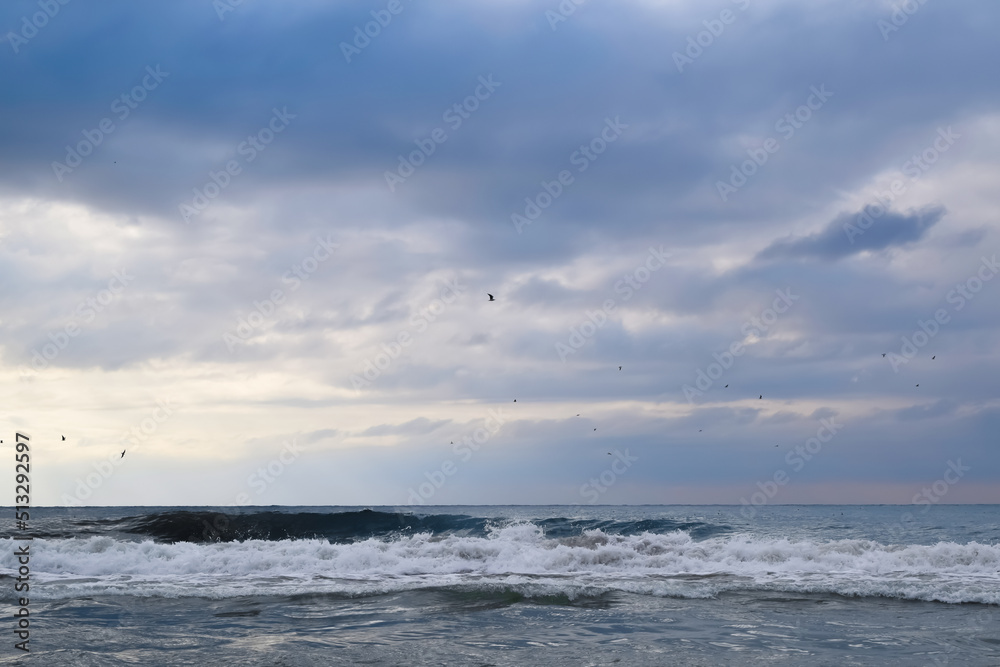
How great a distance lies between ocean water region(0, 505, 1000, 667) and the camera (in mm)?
12633

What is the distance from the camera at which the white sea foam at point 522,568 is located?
64.7ft

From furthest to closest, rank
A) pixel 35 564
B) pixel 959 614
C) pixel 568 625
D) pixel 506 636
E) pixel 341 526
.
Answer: pixel 341 526, pixel 35 564, pixel 959 614, pixel 568 625, pixel 506 636

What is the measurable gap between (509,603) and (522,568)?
620cm

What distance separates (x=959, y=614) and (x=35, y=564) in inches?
1057

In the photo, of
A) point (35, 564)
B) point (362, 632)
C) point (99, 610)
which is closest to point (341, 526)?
point (35, 564)

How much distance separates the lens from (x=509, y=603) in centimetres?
1769

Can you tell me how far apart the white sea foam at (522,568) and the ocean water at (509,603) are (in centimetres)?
8

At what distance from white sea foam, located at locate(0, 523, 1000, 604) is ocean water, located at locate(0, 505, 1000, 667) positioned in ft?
0.26

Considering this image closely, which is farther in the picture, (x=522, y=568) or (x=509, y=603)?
(x=522, y=568)

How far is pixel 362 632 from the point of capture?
14.4 m

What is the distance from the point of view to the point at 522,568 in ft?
78.0

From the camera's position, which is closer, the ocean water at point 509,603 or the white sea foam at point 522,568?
the ocean water at point 509,603

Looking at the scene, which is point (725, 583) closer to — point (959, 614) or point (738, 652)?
point (959, 614)

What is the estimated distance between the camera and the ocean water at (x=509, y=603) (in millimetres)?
12633
